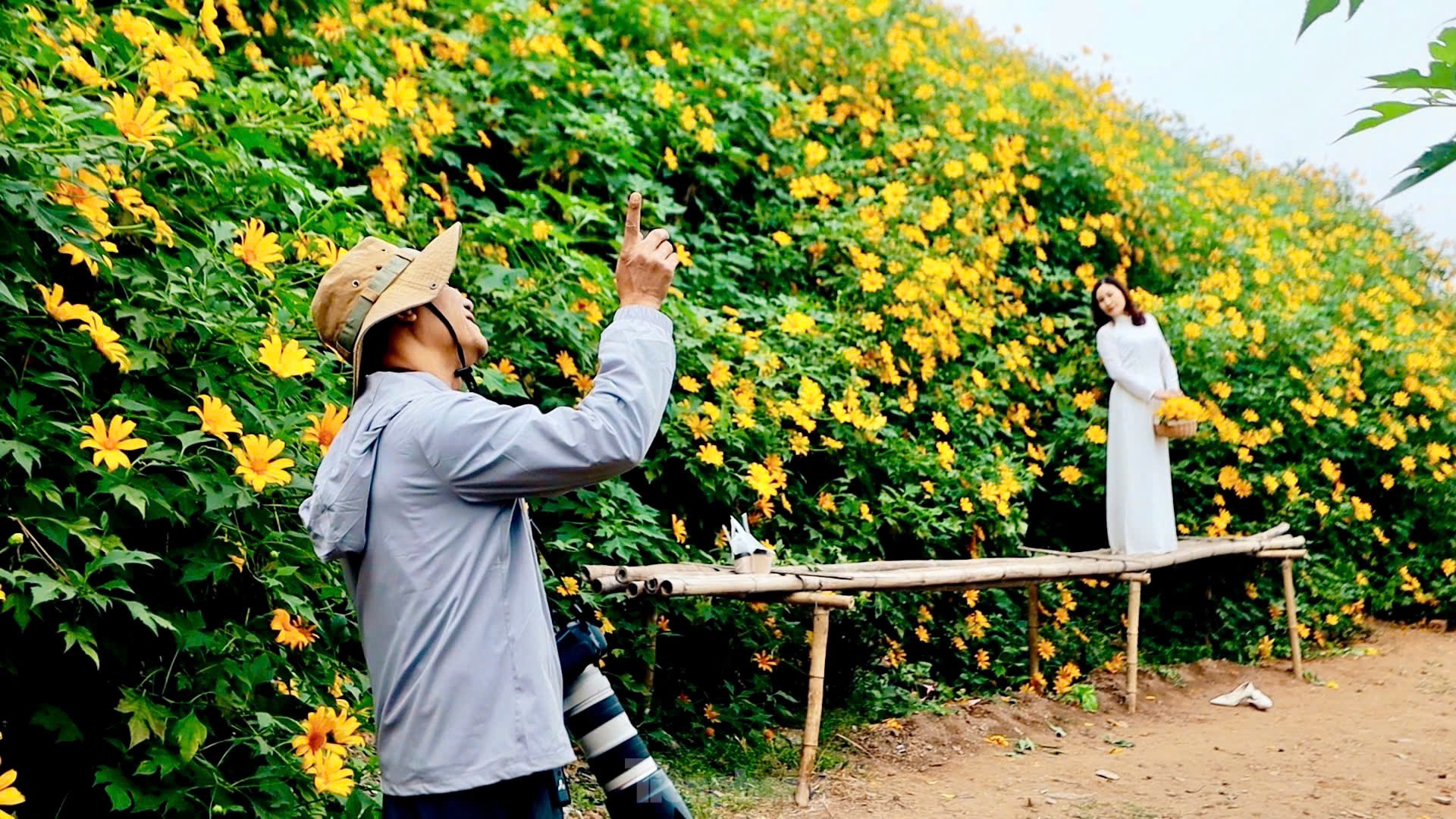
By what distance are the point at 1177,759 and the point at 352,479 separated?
4035 mm

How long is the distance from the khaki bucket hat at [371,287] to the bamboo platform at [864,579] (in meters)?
1.72

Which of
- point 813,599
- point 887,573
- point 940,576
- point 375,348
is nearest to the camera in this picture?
point 375,348

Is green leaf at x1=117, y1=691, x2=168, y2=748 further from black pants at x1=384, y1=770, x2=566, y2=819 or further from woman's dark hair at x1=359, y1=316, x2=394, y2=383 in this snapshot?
woman's dark hair at x1=359, y1=316, x2=394, y2=383

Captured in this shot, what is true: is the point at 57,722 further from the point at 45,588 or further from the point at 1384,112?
the point at 1384,112

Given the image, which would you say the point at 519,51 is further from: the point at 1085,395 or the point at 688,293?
the point at 1085,395

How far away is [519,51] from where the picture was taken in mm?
5023

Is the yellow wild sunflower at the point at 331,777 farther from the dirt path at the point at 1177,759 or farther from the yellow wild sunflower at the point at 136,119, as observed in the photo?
the dirt path at the point at 1177,759

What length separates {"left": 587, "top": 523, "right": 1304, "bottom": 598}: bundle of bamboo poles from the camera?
135 inches

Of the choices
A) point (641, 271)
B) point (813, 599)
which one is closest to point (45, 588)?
point (641, 271)

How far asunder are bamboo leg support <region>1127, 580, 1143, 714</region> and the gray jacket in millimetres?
4302

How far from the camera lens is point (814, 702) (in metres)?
3.78

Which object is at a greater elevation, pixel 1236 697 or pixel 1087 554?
pixel 1087 554

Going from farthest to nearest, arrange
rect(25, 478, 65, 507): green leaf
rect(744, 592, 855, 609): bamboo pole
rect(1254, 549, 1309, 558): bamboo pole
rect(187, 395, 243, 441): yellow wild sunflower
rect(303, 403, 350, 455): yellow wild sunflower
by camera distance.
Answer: rect(1254, 549, 1309, 558): bamboo pole, rect(744, 592, 855, 609): bamboo pole, rect(303, 403, 350, 455): yellow wild sunflower, rect(187, 395, 243, 441): yellow wild sunflower, rect(25, 478, 65, 507): green leaf

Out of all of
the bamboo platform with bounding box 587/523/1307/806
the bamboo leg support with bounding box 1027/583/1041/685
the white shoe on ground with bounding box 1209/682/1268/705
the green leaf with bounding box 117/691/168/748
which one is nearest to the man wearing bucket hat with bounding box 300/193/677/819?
the green leaf with bounding box 117/691/168/748
